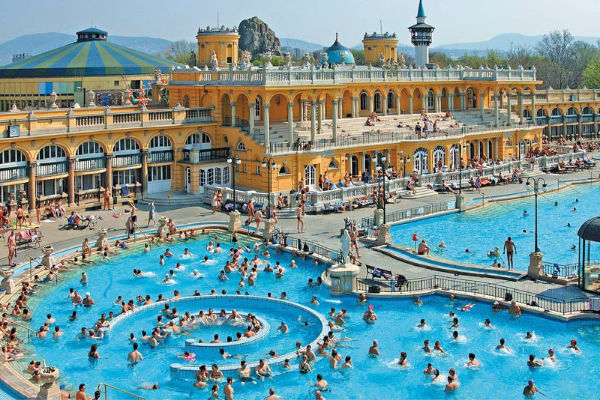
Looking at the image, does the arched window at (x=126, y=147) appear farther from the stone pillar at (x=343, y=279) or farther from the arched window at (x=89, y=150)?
the stone pillar at (x=343, y=279)

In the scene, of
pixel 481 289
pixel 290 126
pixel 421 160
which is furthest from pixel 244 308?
pixel 421 160

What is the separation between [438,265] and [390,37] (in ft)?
162

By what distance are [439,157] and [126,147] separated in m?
24.0

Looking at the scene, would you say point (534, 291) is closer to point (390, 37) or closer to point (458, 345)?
point (458, 345)

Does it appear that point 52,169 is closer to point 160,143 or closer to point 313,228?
point 160,143

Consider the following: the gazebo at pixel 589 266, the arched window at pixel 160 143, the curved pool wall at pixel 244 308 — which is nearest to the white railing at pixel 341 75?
the arched window at pixel 160 143

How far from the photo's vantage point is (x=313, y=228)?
44531 mm

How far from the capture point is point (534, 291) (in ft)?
105

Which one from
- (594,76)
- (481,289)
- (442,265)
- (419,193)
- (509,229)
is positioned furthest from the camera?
(594,76)

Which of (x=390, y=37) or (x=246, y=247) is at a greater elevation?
(x=390, y=37)

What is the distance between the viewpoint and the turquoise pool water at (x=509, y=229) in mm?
39719

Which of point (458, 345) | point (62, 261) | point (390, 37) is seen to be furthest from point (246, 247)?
point (390, 37)

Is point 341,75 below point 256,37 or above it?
below

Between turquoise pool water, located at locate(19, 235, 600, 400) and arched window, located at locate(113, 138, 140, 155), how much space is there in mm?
16441
